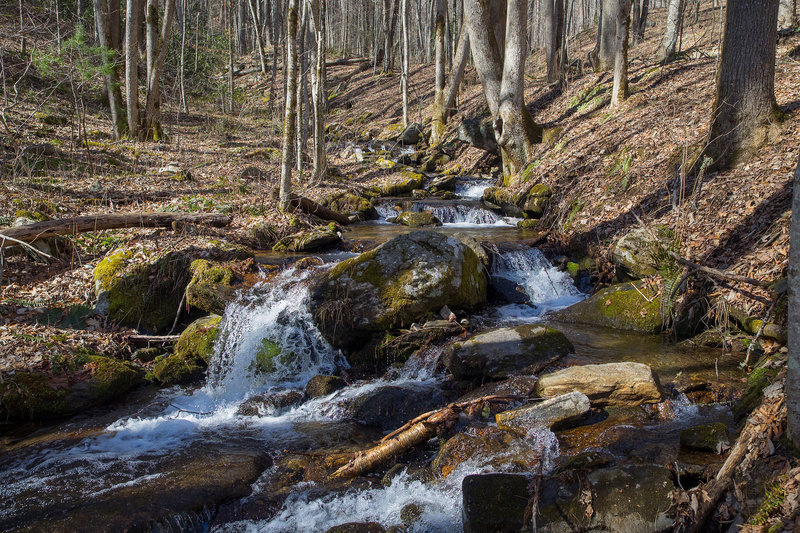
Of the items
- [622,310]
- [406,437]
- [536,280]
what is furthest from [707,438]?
[536,280]

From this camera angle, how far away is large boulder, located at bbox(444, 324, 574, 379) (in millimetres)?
5547

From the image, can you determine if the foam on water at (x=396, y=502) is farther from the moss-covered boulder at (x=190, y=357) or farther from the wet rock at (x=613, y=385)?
the moss-covered boulder at (x=190, y=357)

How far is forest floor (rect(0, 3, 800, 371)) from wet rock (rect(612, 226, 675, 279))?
0.89ft

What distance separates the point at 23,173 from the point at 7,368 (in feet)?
23.1

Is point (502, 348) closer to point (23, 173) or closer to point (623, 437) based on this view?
point (623, 437)

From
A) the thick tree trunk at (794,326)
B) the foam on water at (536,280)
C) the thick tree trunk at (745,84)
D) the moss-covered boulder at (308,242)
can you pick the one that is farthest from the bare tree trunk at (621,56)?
the thick tree trunk at (794,326)

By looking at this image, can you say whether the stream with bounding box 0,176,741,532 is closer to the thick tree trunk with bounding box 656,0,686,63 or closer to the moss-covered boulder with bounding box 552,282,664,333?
the moss-covered boulder with bounding box 552,282,664,333

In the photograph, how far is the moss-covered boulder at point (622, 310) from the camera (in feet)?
22.1

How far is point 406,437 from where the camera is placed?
4.55 m

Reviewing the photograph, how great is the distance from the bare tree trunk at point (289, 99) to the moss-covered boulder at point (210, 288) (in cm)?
284

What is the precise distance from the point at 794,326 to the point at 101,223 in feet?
29.5

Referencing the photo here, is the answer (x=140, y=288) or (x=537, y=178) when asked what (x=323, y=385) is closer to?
(x=140, y=288)

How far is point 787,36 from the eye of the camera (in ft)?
42.8

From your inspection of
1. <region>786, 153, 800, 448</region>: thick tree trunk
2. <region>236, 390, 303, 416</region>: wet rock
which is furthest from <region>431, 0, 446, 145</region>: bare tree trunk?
<region>786, 153, 800, 448</region>: thick tree trunk
